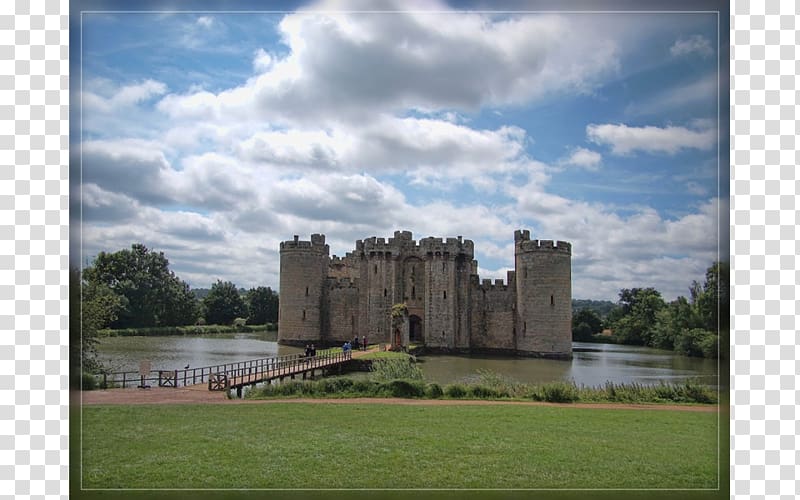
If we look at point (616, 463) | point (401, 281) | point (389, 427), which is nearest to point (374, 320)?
point (401, 281)

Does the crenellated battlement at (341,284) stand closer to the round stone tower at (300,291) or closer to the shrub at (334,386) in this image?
the round stone tower at (300,291)

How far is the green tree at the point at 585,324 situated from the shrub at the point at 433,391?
46894 mm

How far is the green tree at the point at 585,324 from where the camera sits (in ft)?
197

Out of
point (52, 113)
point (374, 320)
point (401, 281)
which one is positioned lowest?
point (374, 320)

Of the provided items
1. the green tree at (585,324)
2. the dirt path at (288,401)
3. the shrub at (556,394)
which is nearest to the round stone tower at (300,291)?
the dirt path at (288,401)

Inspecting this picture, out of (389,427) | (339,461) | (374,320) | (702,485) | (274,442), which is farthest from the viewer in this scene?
(374,320)

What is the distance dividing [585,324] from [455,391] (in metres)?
47.7

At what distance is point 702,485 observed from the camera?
740 centimetres

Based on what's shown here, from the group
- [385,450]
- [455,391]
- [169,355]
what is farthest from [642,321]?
[385,450]

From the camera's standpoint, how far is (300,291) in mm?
41250

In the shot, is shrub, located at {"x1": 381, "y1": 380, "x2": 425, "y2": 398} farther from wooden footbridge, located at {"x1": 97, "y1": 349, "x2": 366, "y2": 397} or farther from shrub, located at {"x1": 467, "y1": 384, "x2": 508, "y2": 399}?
wooden footbridge, located at {"x1": 97, "y1": 349, "x2": 366, "y2": 397}

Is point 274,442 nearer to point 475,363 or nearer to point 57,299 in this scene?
point 57,299

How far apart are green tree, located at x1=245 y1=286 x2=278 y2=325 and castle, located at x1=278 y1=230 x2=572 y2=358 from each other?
106 feet

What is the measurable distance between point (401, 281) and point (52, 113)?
107 feet
